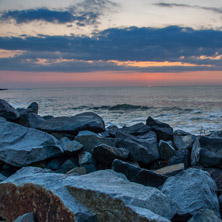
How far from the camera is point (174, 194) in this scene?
385 cm

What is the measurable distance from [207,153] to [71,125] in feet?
14.9

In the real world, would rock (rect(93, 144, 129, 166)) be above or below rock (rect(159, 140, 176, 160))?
above

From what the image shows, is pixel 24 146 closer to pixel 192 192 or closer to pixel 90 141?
pixel 90 141

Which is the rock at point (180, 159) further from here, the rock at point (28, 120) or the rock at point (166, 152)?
the rock at point (28, 120)

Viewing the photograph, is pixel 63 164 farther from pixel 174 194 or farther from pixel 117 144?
pixel 174 194

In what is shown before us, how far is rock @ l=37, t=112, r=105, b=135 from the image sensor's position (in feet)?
27.3

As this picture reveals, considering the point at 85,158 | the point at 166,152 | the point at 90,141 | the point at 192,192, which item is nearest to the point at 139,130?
the point at 166,152

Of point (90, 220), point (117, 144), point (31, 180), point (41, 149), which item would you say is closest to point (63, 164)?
point (41, 149)

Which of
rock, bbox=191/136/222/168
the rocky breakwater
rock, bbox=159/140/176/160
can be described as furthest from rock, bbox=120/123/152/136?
rock, bbox=191/136/222/168

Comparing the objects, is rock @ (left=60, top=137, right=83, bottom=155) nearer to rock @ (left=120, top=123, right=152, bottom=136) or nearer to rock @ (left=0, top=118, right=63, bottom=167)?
A: rock @ (left=0, top=118, right=63, bottom=167)

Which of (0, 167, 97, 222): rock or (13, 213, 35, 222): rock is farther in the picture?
(13, 213, 35, 222): rock

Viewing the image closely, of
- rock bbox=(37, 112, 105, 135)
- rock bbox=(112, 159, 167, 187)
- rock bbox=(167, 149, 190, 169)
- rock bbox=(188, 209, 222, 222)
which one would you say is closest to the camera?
rock bbox=(188, 209, 222, 222)

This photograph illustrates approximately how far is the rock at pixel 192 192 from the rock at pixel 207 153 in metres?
2.19

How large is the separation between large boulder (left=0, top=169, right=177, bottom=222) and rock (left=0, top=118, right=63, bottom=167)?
251 centimetres
